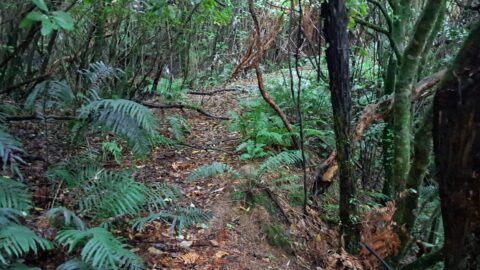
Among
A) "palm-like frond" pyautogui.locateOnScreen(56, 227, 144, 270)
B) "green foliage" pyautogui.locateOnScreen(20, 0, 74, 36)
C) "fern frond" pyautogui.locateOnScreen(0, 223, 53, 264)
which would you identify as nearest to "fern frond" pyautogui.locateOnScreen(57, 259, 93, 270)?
"palm-like frond" pyautogui.locateOnScreen(56, 227, 144, 270)

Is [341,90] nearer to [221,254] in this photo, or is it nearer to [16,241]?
[221,254]

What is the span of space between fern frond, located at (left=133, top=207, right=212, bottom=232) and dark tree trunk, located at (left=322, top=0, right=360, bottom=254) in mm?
1240

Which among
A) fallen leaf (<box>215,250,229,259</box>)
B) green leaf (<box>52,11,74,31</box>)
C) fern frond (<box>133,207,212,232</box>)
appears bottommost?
fallen leaf (<box>215,250,229,259</box>)

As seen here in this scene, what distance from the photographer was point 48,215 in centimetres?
324

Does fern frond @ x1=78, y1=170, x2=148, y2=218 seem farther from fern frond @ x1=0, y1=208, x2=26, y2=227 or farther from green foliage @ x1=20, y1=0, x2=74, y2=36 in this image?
green foliage @ x1=20, y1=0, x2=74, y2=36

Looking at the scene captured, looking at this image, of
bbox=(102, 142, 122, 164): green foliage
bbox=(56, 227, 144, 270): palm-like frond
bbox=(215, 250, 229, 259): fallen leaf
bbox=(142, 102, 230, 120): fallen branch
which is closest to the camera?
bbox=(56, 227, 144, 270): palm-like frond

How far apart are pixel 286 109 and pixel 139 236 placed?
12.4 ft

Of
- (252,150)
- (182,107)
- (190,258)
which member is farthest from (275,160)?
(182,107)

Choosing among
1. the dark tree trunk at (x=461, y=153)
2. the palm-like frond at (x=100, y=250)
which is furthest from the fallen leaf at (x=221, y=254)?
the dark tree trunk at (x=461, y=153)

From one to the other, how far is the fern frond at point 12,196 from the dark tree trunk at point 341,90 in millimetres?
2546

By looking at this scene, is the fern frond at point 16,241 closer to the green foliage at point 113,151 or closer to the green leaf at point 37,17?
the green leaf at point 37,17

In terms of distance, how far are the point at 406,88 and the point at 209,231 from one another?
224 centimetres

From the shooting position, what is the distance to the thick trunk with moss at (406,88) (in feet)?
12.4

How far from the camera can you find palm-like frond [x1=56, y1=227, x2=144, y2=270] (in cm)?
295
